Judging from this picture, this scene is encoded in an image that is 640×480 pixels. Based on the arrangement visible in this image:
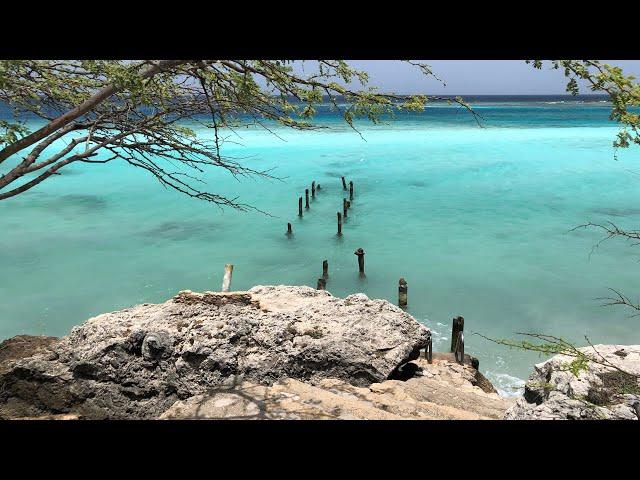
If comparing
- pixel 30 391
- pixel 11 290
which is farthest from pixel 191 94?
pixel 11 290

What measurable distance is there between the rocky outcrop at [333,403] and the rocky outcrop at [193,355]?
0.34m

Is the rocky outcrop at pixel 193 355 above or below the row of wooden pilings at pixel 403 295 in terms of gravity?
above

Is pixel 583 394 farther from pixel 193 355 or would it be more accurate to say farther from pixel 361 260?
pixel 361 260

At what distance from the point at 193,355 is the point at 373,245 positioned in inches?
642

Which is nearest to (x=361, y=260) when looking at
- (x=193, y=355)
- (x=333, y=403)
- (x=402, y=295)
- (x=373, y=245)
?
(x=402, y=295)

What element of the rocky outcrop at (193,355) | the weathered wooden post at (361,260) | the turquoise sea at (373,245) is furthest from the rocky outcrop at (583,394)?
the weathered wooden post at (361,260)

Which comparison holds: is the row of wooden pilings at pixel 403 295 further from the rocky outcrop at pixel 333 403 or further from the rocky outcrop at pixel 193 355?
the rocky outcrop at pixel 333 403

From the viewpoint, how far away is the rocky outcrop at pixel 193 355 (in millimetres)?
6172

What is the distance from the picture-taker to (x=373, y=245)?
22.3 meters

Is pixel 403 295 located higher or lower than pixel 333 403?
lower

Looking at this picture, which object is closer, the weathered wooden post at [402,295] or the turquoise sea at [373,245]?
the weathered wooden post at [402,295]

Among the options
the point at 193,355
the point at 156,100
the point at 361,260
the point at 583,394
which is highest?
the point at 156,100
